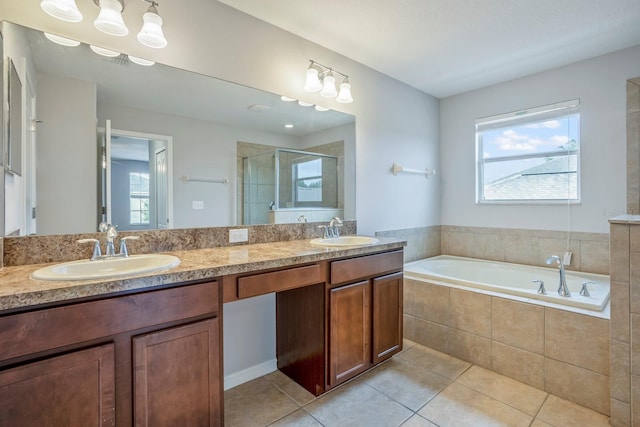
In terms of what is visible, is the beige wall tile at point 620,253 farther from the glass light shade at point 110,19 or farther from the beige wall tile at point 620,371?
the glass light shade at point 110,19

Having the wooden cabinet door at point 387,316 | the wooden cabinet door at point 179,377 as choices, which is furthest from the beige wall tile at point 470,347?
the wooden cabinet door at point 179,377

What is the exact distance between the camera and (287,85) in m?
2.18

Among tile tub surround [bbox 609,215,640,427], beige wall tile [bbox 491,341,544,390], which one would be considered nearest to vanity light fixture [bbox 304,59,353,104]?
tile tub surround [bbox 609,215,640,427]

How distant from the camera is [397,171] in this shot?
9.84 ft

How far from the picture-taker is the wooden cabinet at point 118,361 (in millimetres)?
929

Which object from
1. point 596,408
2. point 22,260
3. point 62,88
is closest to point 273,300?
point 22,260

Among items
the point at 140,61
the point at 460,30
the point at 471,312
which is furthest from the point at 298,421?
the point at 460,30

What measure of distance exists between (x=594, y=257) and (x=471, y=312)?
1.28 metres

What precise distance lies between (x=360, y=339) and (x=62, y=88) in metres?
2.07

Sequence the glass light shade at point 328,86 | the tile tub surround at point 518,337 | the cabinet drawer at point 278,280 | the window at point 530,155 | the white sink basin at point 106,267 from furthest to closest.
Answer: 1. the window at point 530,155
2. the glass light shade at point 328,86
3. the tile tub surround at point 518,337
4. the cabinet drawer at point 278,280
5. the white sink basin at point 106,267

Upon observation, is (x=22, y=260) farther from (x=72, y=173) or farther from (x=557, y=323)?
(x=557, y=323)

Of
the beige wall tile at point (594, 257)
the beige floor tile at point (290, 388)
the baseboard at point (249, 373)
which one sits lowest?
the beige floor tile at point (290, 388)

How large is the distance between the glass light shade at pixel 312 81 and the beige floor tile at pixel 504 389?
7.32 feet

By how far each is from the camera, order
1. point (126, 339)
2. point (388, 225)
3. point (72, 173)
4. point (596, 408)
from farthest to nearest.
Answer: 1. point (388, 225)
2. point (596, 408)
3. point (72, 173)
4. point (126, 339)
